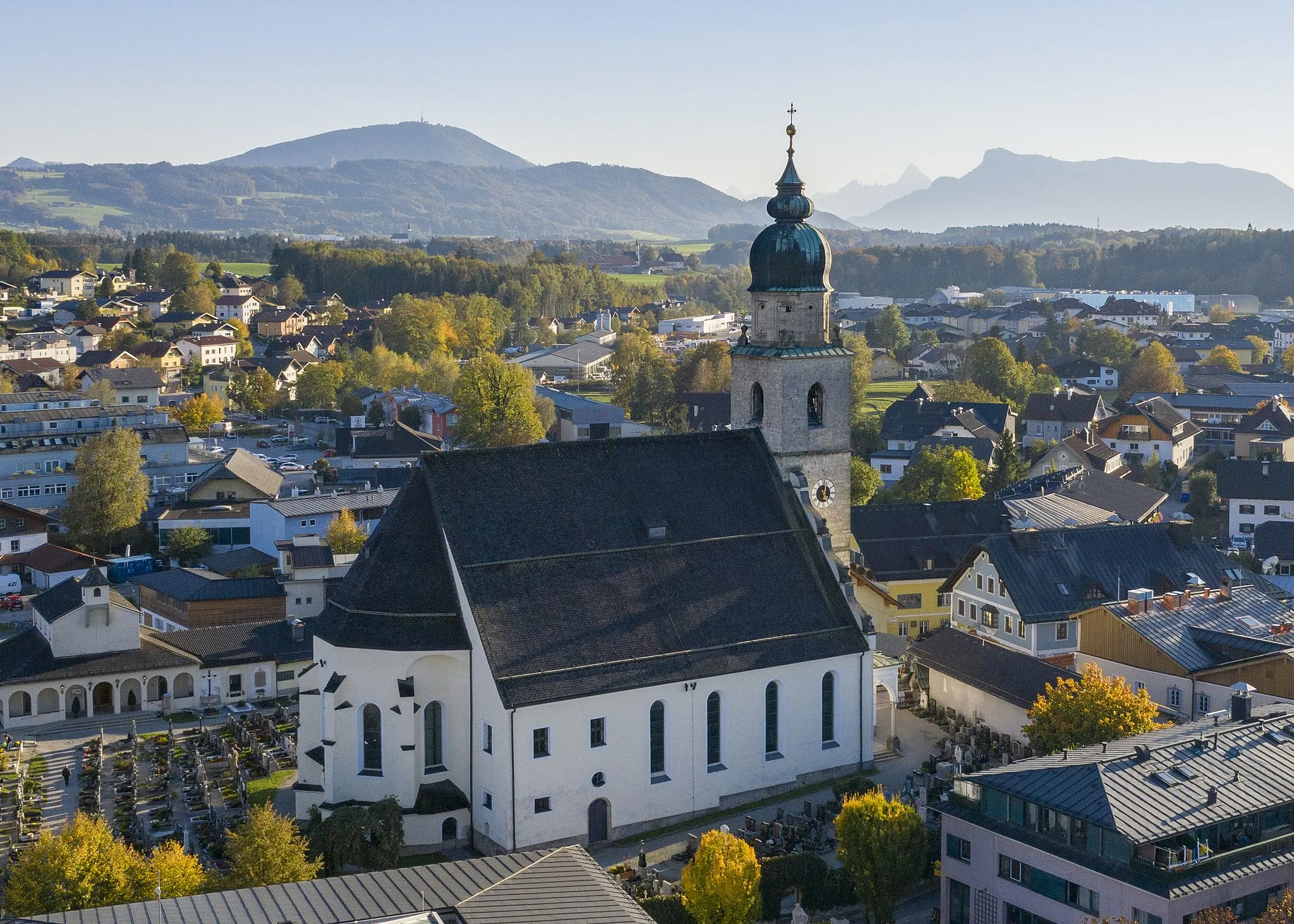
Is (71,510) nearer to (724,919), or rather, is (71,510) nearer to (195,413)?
(195,413)

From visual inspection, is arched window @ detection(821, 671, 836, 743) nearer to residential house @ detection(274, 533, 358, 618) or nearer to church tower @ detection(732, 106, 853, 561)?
church tower @ detection(732, 106, 853, 561)

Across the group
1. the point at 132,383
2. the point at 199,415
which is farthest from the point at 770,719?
the point at 132,383

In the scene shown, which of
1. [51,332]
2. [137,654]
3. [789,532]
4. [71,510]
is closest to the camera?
[789,532]

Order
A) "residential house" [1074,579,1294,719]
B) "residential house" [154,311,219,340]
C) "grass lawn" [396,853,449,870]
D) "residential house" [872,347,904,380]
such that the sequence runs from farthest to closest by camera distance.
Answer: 1. "residential house" [154,311,219,340]
2. "residential house" [872,347,904,380]
3. "residential house" [1074,579,1294,719]
4. "grass lawn" [396,853,449,870]

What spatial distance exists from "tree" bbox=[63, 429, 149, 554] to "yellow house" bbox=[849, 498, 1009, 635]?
1458 inches

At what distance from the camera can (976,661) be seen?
48844mm

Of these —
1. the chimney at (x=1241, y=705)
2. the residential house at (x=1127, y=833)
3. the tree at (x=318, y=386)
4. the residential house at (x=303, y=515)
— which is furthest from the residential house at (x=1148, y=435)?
the residential house at (x=1127, y=833)

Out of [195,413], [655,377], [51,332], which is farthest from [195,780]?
[51,332]

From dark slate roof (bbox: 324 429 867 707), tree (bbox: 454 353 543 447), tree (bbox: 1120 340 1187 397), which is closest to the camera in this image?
dark slate roof (bbox: 324 429 867 707)

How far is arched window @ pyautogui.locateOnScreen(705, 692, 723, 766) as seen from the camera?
4109 centimetres

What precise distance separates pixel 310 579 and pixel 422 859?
2525 cm

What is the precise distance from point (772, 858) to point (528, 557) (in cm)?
966

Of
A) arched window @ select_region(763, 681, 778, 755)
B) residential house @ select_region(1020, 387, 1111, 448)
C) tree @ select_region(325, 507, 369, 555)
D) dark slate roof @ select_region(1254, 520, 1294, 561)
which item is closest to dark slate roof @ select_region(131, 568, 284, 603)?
tree @ select_region(325, 507, 369, 555)

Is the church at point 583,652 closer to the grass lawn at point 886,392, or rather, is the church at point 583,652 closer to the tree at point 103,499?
the tree at point 103,499
